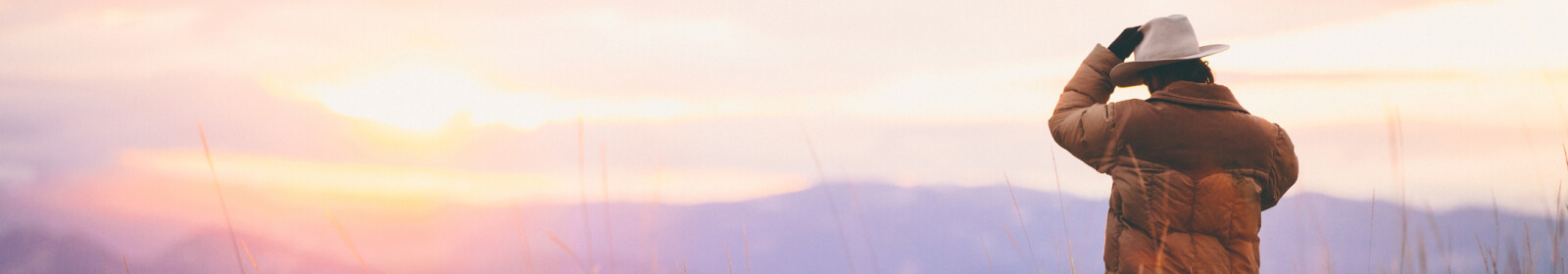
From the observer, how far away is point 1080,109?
9.01 feet

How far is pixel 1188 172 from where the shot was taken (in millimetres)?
2514

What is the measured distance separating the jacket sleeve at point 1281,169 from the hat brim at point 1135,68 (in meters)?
0.28

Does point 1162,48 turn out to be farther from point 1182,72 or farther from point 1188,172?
point 1188,172

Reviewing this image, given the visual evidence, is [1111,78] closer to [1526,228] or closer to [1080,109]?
[1080,109]

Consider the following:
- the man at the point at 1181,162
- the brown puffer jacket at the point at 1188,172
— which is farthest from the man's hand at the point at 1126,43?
the brown puffer jacket at the point at 1188,172

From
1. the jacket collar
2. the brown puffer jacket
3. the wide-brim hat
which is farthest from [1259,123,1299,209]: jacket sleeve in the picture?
the wide-brim hat

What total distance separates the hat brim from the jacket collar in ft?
0.33

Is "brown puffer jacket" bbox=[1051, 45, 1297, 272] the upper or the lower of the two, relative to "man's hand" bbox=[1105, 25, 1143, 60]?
lower

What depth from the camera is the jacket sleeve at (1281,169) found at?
2.63m

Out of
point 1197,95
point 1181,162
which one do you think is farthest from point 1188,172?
point 1197,95

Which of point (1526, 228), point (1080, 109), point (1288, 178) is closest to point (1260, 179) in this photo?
point (1288, 178)

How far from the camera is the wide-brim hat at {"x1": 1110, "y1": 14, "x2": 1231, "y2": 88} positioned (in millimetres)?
2613

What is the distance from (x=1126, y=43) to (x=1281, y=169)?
57cm

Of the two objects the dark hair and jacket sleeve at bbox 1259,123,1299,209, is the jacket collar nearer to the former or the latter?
the dark hair
